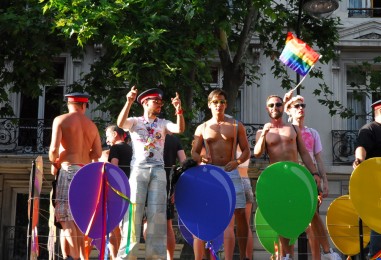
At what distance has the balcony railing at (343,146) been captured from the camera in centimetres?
2123

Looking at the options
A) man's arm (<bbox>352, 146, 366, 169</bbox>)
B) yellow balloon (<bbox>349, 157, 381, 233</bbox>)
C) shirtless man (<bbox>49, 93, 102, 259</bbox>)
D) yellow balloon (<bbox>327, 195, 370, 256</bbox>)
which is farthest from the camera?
yellow balloon (<bbox>327, 195, 370, 256</bbox>)

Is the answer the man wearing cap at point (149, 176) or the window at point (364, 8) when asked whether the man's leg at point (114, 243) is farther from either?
the window at point (364, 8)

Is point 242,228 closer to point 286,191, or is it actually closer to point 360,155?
point 286,191

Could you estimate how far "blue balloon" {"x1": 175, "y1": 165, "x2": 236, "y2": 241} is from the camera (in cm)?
811

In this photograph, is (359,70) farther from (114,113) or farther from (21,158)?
(21,158)

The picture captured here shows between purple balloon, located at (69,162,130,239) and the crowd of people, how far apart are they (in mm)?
368

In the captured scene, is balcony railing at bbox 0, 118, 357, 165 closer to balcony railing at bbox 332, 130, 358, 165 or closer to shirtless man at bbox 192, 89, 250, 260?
balcony railing at bbox 332, 130, 358, 165

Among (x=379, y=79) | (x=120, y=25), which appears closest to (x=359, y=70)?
(x=379, y=79)

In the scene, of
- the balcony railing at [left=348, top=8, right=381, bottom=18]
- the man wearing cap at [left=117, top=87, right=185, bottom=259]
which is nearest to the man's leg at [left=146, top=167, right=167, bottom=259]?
the man wearing cap at [left=117, top=87, right=185, bottom=259]


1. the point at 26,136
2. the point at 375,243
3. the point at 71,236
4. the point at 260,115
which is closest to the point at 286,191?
the point at 375,243

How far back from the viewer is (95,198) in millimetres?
7758

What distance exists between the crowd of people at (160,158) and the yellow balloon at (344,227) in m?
0.17

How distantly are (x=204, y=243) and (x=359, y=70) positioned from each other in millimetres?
11369

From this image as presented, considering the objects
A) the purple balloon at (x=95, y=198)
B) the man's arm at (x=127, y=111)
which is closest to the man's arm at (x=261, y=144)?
the man's arm at (x=127, y=111)
